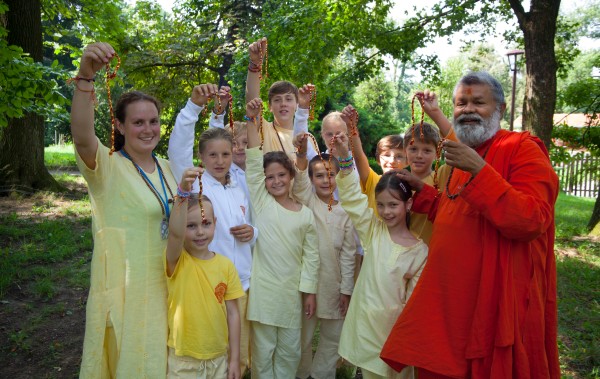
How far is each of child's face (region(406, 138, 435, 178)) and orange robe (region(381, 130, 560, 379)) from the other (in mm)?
988

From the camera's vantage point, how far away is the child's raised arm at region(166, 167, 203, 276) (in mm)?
2473

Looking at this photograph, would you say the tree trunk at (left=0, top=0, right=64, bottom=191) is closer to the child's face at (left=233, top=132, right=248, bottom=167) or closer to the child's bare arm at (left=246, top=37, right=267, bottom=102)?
the child's face at (left=233, top=132, right=248, bottom=167)

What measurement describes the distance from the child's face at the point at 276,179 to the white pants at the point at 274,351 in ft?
3.15

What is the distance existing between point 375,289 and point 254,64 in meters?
1.92

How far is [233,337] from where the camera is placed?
119 inches

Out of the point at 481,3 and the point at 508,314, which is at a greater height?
the point at 481,3

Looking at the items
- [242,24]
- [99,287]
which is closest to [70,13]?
[242,24]

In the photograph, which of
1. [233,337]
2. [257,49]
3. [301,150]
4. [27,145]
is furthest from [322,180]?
[27,145]

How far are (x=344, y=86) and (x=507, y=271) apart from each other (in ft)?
24.7

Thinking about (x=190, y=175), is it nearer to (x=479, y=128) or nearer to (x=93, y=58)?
(x=93, y=58)

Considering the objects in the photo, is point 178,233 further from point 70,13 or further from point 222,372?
point 70,13

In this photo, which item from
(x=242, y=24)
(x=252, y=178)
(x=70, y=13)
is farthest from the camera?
(x=242, y=24)

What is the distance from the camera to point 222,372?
2973mm

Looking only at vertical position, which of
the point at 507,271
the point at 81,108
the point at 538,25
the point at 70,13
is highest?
the point at 70,13
